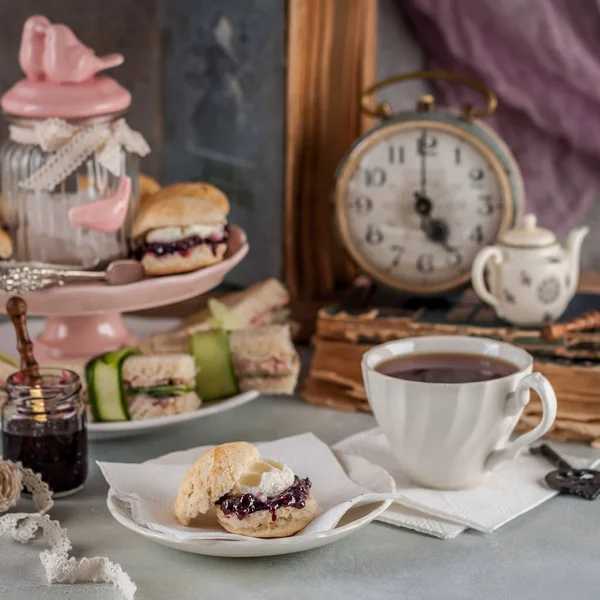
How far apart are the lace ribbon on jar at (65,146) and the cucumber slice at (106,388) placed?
0.22 m

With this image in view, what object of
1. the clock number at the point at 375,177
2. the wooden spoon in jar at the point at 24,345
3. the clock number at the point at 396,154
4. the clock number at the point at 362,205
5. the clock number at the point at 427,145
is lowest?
the wooden spoon in jar at the point at 24,345

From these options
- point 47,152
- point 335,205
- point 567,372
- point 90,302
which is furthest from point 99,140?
point 567,372

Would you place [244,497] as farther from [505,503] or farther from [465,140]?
[465,140]

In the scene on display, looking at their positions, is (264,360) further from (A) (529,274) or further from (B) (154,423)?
(A) (529,274)

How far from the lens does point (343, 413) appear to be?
132cm

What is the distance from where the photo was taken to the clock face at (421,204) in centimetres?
141

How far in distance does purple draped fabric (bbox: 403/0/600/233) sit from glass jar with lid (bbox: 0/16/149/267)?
1.89ft

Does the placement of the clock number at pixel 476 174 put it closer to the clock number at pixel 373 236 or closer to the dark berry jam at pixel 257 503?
the clock number at pixel 373 236

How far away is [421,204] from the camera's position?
143cm

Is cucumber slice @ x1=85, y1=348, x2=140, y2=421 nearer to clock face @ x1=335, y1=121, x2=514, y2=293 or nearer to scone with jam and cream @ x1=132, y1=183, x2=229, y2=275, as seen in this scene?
scone with jam and cream @ x1=132, y1=183, x2=229, y2=275

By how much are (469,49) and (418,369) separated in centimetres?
71

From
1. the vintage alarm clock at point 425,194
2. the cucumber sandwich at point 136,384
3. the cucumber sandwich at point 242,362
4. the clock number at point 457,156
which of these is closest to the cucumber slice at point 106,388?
the cucumber sandwich at point 136,384

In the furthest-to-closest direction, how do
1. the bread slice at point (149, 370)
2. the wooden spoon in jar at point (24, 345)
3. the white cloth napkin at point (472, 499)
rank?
the bread slice at point (149, 370) < the wooden spoon in jar at point (24, 345) < the white cloth napkin at point (472, 499)

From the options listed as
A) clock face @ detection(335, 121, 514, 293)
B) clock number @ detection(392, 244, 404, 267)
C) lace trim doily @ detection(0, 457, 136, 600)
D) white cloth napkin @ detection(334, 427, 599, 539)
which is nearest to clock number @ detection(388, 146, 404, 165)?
clock face @ detection(335, 121, 514, 293)
